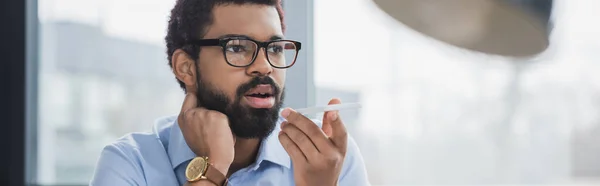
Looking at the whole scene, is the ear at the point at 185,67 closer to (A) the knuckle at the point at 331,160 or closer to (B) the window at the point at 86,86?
(A) the knuckle at the point at 331,160

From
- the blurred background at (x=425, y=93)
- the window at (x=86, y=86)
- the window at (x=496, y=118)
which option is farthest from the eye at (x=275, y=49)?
the window at (x=86, y=86)

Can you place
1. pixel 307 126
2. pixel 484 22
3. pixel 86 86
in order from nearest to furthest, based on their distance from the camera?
pixel 484 22 < pixel 307 126 < pixel 86 86

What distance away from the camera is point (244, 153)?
0.68 m

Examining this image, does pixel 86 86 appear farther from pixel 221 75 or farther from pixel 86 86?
pixel 221 75

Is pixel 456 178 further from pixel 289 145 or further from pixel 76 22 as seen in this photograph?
pixel 76 22

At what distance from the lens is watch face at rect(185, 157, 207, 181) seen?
0.59m

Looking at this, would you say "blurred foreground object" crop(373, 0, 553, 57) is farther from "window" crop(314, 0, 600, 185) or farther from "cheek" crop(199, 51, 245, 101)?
"window" crop(314, 0, 600, 185)

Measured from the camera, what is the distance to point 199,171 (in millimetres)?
590

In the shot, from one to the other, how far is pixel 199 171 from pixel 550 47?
379 millimetres

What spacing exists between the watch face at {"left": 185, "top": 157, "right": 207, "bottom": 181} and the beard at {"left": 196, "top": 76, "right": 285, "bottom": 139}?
6 cm

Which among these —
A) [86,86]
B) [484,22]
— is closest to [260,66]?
[484,22]

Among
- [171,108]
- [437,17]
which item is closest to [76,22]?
[171,108]

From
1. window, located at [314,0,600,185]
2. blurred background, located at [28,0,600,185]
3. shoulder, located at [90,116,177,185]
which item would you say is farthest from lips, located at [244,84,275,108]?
window, located at [314,0,600,185]

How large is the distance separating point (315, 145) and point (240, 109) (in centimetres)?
10
